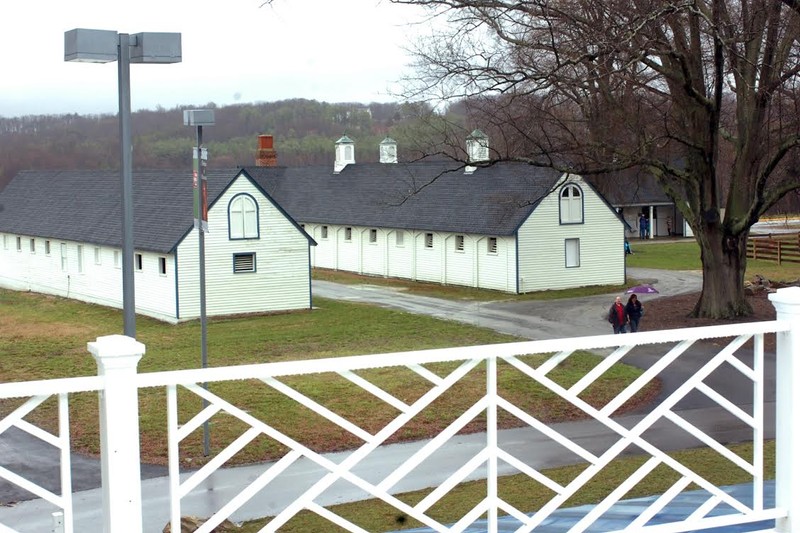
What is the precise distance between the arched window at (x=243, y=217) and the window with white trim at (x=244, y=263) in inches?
28.1

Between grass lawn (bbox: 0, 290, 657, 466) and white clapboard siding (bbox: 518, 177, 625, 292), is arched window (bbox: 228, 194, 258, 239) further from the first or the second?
white clapboard siding (bbox: 518, 177, 625, 292)

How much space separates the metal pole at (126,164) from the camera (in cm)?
970

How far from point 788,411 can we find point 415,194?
3797 centimetres

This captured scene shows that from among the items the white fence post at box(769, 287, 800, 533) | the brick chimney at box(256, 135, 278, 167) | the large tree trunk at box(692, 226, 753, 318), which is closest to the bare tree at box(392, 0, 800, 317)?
the large tree trunk at box(692, 226, 753, 318)

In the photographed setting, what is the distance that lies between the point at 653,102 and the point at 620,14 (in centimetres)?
588

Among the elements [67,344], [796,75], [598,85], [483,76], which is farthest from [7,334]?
[796,75]

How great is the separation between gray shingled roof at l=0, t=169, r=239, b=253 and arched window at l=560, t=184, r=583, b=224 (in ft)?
49.6

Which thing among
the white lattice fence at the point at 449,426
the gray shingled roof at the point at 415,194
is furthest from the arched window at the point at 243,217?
the white lattice fence at the point at 449,426

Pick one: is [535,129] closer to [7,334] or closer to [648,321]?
[648,321]

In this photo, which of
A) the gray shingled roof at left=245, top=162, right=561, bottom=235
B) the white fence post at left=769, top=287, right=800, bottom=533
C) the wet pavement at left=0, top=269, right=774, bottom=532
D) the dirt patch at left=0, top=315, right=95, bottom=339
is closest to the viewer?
the white fence post at left=769, top=287, right=800, bottom=533

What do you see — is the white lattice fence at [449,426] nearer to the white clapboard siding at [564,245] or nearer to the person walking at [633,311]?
the person walking at [633,311]

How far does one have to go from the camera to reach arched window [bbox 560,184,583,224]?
151 ft

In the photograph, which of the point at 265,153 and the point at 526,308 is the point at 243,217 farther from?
the point at 265,153

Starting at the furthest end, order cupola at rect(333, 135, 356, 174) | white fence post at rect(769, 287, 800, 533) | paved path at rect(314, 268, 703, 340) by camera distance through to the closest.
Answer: cupola at rect(333, 135, 356, 174), paved path at rect(314, 268, 703, 340), white fence post at rect(769, 287, 800, 533)
